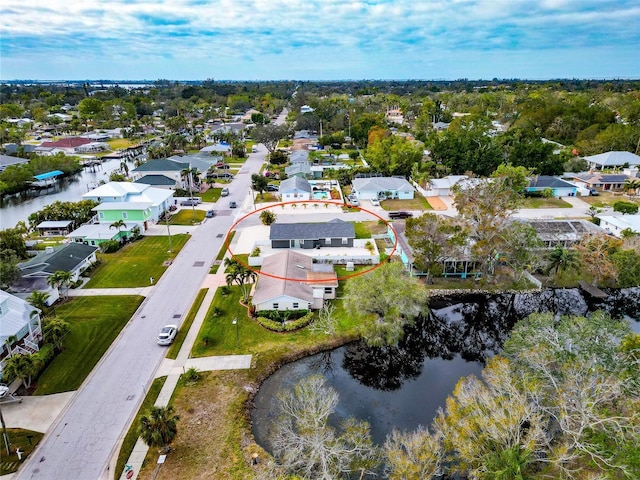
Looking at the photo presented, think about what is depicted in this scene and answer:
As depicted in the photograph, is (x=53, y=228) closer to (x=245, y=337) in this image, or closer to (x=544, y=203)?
(x=245, y=337)

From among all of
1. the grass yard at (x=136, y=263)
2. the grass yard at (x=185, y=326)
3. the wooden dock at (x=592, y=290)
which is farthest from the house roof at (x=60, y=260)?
the wooden dock at (x=592, y=290)

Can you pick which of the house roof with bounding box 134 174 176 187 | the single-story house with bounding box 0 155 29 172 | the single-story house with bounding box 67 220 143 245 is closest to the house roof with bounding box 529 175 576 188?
the house roof with bounding box 134 174 176 187

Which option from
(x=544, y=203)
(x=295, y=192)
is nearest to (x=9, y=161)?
(x=295, y=192)

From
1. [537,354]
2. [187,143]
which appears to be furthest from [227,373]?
[187,143]

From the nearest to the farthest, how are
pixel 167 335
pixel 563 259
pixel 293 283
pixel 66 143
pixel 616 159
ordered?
pixel 167 335
pixel 293 283
pixel 563 259
pixel 616 159
pixel 66 143

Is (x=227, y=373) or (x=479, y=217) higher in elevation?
(x=479, y=217)

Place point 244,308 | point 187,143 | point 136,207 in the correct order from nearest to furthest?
point 244,308 → point 136,207 → point 187,143

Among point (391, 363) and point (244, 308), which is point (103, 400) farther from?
point (391, 363)
